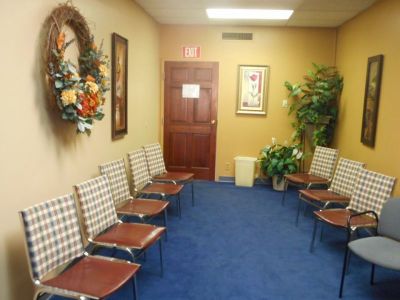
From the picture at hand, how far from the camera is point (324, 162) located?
4863mm

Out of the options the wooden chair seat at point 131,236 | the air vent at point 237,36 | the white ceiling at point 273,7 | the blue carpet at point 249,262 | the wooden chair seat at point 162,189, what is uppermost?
the white ceiling at point 273,7

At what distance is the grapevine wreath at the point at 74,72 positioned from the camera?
8.09 feet

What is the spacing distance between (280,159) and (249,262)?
2.69m

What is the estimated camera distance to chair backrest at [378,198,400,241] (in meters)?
2.74

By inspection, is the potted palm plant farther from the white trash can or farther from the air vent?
the air vent

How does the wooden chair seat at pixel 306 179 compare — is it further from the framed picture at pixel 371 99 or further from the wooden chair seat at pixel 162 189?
the wooden chair seat at pixel 162 189

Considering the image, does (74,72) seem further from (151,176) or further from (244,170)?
(244,170)

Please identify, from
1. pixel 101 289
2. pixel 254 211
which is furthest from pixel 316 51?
pixel 101 289

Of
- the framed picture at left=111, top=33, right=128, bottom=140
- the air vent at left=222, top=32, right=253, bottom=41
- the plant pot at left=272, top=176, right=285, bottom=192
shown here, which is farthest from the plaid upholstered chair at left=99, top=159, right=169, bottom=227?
the air vent at left=222, top=32, right=253, bottom=41

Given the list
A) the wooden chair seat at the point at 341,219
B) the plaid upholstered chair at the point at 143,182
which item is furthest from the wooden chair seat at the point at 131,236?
the wooden chair seat at the point at 341,219

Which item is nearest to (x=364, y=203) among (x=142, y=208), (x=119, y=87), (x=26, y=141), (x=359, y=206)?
(x=359, y=206)

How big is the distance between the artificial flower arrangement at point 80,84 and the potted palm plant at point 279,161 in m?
3.34

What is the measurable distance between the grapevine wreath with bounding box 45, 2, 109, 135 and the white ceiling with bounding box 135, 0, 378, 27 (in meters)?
1.93

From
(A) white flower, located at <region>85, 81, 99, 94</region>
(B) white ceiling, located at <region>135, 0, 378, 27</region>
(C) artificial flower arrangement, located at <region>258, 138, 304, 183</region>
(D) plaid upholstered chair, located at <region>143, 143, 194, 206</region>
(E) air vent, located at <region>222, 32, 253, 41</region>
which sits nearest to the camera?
(A) white flower, located at <region>85, 81, 99, 94</region>
